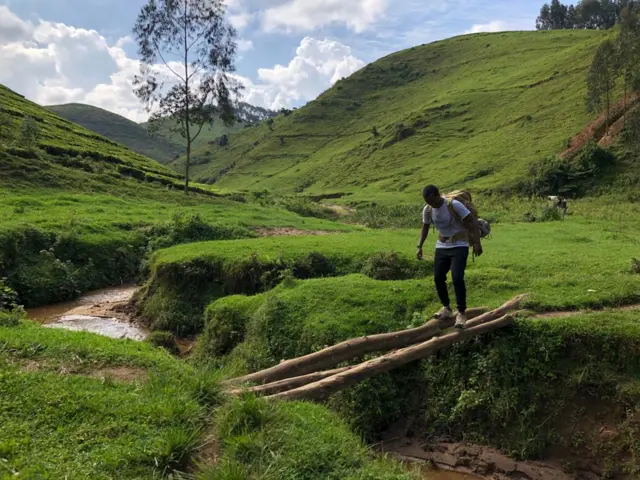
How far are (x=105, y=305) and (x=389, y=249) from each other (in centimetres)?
1037

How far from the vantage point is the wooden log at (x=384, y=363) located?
7.70 meters

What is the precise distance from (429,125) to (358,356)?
82.1 m

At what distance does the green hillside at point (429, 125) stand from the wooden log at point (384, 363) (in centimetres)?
4175

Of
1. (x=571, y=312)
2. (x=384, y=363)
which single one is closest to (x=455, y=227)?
(x=384, y=363)

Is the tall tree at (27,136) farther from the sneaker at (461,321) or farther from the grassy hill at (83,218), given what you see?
the sneaker at (461,321)

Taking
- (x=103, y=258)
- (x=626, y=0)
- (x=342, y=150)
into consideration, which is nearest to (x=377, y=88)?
(x=342, y=150)

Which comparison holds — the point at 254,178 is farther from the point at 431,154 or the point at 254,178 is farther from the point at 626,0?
the point at 626,0

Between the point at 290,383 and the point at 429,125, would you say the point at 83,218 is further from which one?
the point at 429,125

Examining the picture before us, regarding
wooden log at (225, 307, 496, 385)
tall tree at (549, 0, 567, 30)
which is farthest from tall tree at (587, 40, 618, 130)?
tall tree at (549, 0, 567, 30)

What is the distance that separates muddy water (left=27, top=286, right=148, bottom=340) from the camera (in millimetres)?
14559

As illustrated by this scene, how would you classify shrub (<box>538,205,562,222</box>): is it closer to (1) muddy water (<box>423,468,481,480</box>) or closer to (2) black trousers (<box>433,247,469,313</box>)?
(2) black trousers (<box>433,247,469,313</box>)

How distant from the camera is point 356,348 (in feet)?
30.0

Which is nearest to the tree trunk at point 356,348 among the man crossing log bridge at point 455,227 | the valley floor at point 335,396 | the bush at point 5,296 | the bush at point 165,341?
the valley floor at point 335,396

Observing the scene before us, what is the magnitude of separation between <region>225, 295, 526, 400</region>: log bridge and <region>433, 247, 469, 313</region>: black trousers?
0.61 meters
